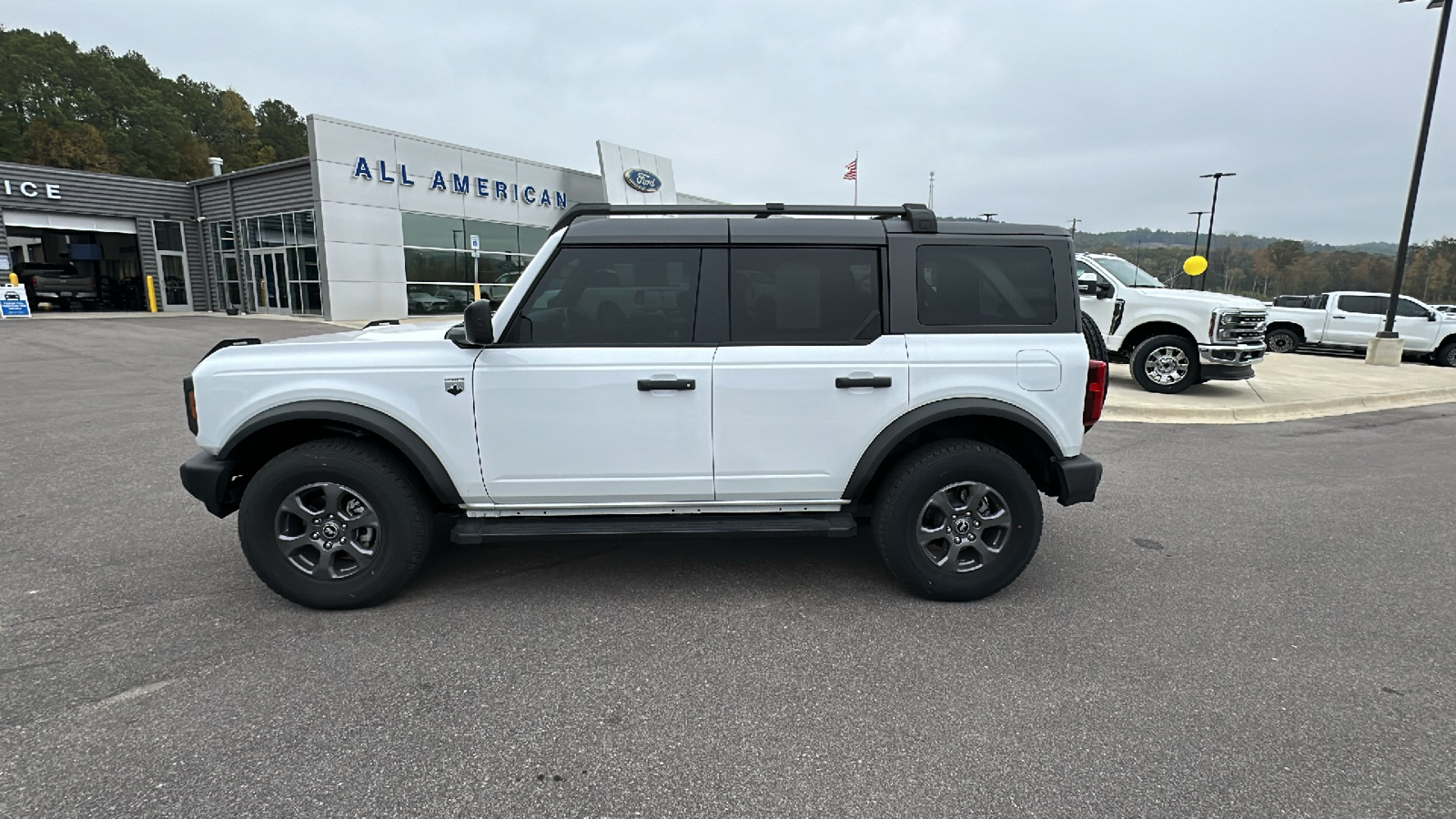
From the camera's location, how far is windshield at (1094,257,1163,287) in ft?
34.9

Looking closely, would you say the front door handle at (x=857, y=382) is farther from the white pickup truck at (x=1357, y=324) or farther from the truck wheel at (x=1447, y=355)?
the truck wheel at (x=1447, y=355)

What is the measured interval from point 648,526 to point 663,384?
0.71m

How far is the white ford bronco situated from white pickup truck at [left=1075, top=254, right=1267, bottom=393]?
23.3 feet

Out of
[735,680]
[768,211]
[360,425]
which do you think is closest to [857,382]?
[768,211]

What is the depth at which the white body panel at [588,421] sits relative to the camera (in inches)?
129

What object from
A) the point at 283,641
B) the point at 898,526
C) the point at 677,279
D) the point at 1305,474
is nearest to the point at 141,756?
the point at 283,641

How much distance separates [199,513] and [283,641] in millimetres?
2332

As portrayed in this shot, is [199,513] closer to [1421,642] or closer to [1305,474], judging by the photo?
[1421,642]

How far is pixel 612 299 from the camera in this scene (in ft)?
11.1

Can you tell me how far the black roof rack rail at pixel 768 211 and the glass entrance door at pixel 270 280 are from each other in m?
24.6

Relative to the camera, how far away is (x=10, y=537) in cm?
429

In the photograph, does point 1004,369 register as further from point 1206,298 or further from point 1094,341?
point 1206,298

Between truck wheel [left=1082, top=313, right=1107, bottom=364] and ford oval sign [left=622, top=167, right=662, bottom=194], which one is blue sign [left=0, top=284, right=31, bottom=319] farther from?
truck wheel [left=1082, top=313, right=1107, bottom=364]

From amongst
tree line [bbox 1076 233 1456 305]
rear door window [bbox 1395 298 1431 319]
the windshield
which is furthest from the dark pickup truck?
tree line [bbox 1076 233 1456 305]
